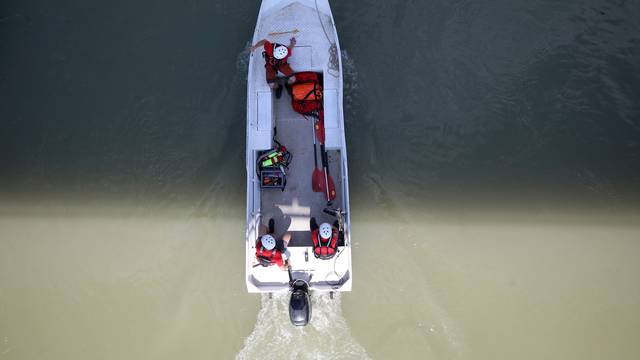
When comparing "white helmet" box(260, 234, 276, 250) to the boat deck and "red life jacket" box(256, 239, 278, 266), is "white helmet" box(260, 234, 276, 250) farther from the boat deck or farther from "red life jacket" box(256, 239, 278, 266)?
the boat deck

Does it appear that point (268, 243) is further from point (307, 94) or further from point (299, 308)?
point (307, 94)

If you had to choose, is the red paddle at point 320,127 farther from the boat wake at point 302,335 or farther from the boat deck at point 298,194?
the boat wake at point 302,335

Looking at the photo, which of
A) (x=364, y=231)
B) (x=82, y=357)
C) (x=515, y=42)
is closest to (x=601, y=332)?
(x=364, y=231)

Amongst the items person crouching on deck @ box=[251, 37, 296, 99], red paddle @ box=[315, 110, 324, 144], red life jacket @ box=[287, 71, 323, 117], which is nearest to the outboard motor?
red paddle @ box=[315, 110, 324, 144]

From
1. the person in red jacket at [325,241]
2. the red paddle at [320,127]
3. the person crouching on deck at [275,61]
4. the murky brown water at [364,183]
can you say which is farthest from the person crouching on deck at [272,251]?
the person crouching on deck at [275,61]

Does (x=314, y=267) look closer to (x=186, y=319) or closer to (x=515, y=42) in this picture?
(x=186, y=319)
